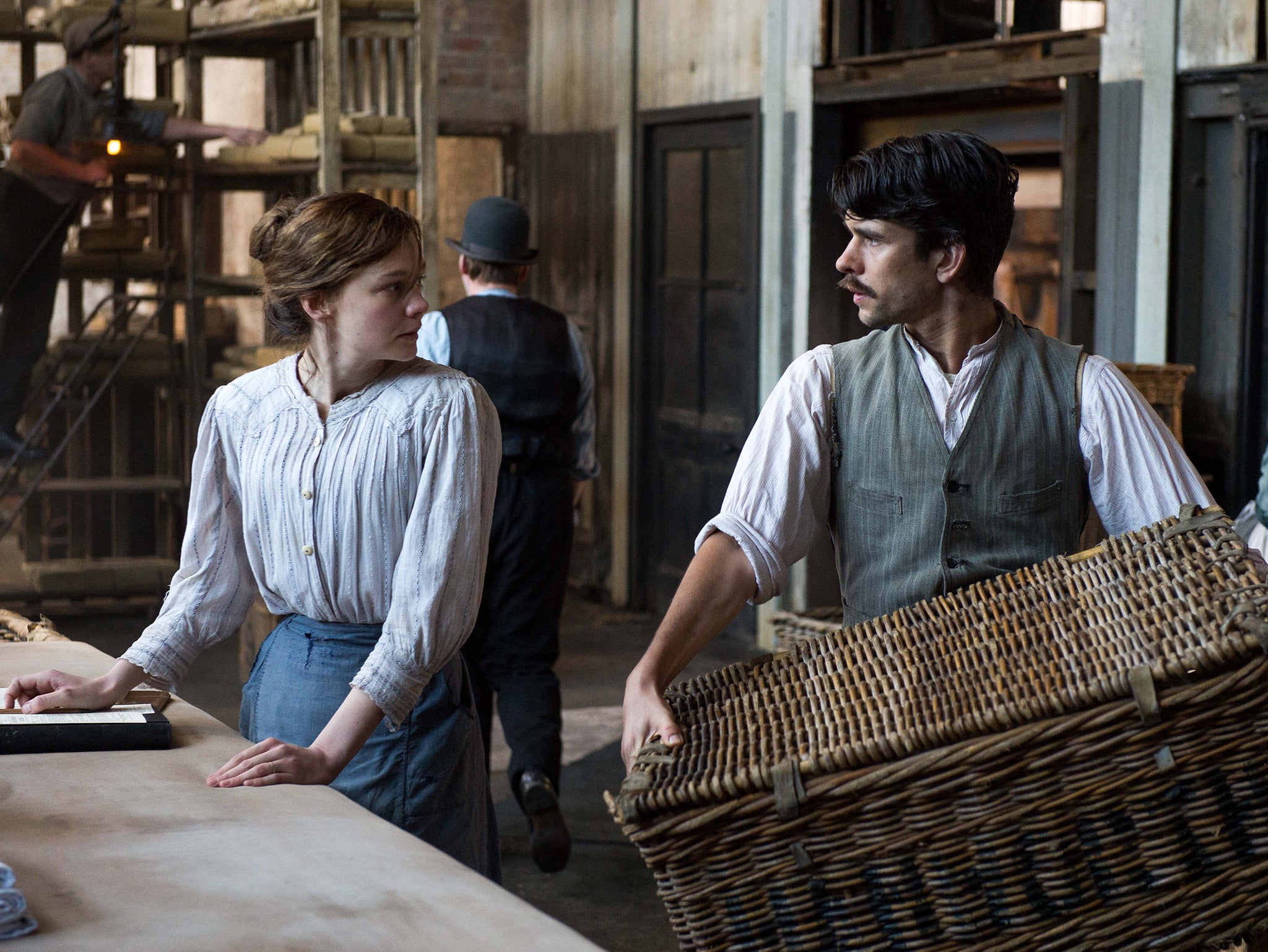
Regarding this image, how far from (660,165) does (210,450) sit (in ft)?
16.1

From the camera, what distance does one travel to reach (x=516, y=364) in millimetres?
4125

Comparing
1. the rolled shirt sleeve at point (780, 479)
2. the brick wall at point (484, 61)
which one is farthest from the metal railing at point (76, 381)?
the rolled shirt sleeve at point (780, 479)

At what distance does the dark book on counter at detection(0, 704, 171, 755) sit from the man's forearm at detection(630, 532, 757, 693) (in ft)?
1.97

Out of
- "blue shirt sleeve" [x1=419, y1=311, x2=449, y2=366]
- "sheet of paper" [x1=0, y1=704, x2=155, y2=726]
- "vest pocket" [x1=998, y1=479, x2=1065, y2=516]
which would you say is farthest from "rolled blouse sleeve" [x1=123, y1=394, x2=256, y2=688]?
"blue shirt sleeve" [x1=419, y1=311, x2=449, y2=366]

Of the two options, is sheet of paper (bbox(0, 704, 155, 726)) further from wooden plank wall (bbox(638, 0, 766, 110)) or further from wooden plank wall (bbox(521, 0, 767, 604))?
wooden plank wall (bbox(521, 0, 767, 604))

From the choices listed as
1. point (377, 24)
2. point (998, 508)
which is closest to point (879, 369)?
point (998, 508)

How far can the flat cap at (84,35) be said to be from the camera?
5.84 m

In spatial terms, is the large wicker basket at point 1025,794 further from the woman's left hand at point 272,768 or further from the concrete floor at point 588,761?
the concrete floor at point 588,761

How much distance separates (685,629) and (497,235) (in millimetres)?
2565

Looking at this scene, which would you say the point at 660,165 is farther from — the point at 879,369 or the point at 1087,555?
the point at 1087,555

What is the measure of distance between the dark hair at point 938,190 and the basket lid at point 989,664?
49 cm

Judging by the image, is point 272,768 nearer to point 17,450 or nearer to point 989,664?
point 989,664

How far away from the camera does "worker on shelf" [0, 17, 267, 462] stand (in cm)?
586

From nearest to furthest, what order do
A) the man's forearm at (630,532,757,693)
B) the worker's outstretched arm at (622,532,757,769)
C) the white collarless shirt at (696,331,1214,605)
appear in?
the worker's outstretched arm at (622,532,757,769) < the man's forearm at (630,532,757,693) < the white collarless shirt at (696,331,1214,605)
